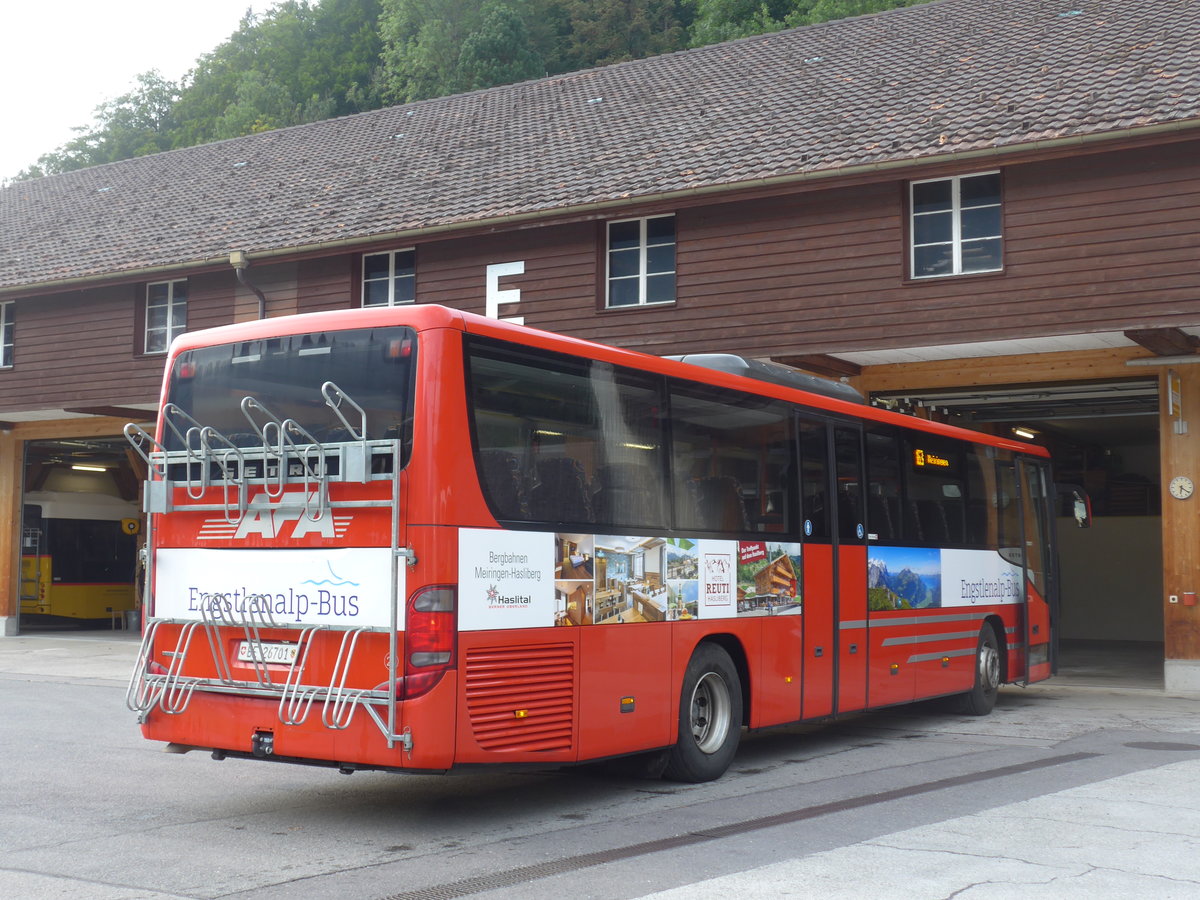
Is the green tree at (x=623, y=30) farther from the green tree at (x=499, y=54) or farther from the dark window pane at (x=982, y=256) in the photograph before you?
the dark window pane at (x=982, y=256)

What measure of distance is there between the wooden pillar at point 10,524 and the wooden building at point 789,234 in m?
0.06

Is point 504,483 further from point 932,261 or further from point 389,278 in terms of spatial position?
point 389,278

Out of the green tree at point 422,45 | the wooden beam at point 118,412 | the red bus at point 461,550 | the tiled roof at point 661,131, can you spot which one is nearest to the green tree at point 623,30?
the green tree at point 422,45

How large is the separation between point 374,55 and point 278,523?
196 feet

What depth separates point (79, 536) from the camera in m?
29.9

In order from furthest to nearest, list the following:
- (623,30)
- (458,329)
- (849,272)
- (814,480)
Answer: (623,30)
(849,272)
(814,480)
(458,329)

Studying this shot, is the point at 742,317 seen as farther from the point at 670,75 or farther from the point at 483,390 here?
the point at 483,390

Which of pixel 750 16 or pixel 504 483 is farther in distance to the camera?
pixel 750 16

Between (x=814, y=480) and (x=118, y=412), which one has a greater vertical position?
(x=118, y=412)

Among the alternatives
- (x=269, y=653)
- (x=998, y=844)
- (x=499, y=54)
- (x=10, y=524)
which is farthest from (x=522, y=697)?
(x=499, y=54)

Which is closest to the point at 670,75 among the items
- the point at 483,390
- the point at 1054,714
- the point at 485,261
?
the point at 485,261

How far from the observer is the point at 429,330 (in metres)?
7.25

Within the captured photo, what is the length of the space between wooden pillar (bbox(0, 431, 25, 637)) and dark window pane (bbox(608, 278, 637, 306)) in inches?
559

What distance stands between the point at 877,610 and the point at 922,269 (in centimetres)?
674
